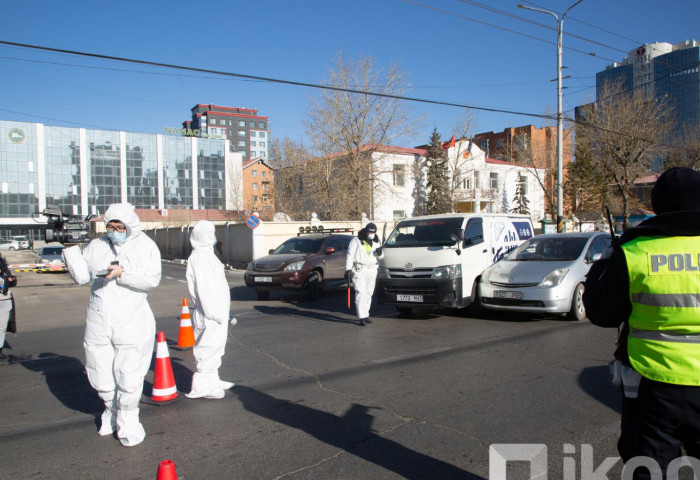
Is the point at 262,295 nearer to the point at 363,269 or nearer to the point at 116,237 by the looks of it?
the point at 363,269

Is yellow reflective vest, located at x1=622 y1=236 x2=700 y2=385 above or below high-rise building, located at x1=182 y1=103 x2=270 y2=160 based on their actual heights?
below

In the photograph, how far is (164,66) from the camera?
10625 millimetres

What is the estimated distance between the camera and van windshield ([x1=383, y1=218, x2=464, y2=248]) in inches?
384

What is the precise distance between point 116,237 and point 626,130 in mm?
33284

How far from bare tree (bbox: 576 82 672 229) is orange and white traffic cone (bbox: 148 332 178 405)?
3019 centimetres

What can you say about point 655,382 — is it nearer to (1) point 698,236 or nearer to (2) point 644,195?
(1) point 698,236

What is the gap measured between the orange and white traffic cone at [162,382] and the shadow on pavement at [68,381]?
552 millimetres

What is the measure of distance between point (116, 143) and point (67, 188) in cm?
1013

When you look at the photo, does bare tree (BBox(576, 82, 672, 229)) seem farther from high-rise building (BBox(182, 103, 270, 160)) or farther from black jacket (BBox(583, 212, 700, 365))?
high-rise building (BBox(182, 103, 270, 160))

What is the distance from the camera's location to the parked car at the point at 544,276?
866 cm

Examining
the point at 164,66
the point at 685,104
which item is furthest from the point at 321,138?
the point at 685,104

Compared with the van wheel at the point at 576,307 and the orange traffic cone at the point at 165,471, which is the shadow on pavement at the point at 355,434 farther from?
the van wheel at the point at 576,307

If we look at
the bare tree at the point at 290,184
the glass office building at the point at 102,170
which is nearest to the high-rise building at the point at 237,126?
the glass office building at the point at 102,170

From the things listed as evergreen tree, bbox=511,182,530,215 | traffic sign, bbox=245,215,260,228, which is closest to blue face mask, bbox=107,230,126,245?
traffic sign, bbox=245,215,260,228
